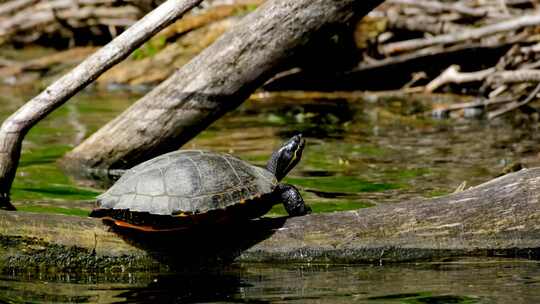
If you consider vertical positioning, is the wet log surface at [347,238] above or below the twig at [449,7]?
below

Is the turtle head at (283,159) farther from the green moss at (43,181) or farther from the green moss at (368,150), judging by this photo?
the green moss at (368,150)

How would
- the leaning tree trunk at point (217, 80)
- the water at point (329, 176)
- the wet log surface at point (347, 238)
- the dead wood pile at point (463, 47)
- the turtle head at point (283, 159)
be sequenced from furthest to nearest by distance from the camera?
1. the dead wood pile at point (463, 47)
2. the leaning tree trunk at point (217, 80)
3. the turtle head at point (283, 159)
4. the wet log surface at point (347, 238)
5. the water at point (329, 176)

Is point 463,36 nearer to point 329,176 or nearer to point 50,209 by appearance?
point 329,176

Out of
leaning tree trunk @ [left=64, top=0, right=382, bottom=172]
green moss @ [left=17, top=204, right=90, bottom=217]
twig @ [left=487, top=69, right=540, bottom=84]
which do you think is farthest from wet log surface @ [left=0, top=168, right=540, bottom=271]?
twig @ [left=487, top=69, right=540, bottom=84]

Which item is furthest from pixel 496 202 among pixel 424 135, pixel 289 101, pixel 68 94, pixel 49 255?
pixel 289 101

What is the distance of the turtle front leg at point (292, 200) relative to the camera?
182 inches

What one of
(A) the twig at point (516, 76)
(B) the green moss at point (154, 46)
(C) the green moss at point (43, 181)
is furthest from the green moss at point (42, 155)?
(B) the green moss at point (154, 46)

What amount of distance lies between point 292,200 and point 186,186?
60cm

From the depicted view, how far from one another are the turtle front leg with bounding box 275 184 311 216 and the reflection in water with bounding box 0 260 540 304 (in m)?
0.37

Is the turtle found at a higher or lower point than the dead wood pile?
lower

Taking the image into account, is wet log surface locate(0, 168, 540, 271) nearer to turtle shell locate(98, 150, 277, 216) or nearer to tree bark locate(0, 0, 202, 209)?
turtle shell locate(98, 150, 277, 216)

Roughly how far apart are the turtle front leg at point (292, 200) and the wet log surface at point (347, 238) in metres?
0.22

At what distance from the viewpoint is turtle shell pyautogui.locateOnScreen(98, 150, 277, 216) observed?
165 inches

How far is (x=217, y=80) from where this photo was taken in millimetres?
6266
